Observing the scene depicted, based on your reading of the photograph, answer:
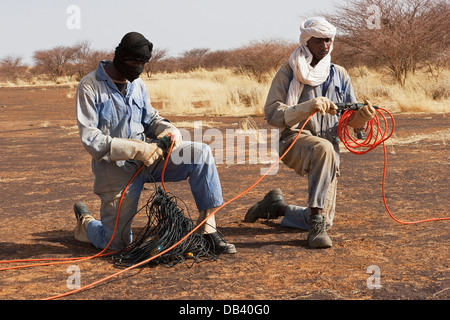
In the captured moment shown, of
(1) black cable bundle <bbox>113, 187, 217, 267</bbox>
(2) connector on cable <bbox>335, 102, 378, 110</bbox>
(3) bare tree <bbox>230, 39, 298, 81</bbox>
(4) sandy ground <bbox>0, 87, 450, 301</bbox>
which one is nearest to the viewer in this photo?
(4) sandy ground <bbox>0, 87, 450, 301</bbox>

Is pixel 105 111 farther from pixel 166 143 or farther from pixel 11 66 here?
pixel 11 66

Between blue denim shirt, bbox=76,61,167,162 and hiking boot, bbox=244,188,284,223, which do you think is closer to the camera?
blue denim shirt, bbox=76,61,167,162

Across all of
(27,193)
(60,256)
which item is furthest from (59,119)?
(60,256)

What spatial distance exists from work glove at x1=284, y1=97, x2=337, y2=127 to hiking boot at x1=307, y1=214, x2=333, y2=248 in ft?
2.43

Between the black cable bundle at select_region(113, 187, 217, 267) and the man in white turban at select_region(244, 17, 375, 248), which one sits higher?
the man in white turban at select_region(244, 17, 375, 248)

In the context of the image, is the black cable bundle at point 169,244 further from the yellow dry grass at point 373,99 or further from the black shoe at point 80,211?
the yellow dry grass at point 373,99

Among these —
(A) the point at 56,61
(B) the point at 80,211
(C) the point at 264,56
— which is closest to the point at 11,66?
(A) the point at 56,61

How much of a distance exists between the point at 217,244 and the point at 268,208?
102 cm

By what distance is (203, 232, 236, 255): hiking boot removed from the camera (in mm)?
4363

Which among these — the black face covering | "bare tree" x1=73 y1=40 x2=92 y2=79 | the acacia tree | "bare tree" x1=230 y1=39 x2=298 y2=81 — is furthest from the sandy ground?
"bare tree" x1=73 y1=40 x2=92 y2=79

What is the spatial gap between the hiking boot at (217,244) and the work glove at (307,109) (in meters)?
1.05

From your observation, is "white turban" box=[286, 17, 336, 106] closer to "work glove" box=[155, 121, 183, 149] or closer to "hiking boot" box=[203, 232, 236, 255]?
"work glove" box=[155, 121, 183, 149]

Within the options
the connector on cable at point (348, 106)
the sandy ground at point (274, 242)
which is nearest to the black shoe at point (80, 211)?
the sandy ground at point (274, 242)

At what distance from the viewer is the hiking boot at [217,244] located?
436 cm
